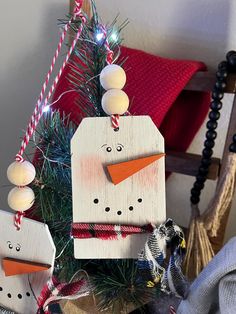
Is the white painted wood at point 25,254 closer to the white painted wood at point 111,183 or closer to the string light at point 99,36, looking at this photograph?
the white painted wood at point 111,183

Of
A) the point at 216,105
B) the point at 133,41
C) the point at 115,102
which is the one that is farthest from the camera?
the point at 133,41

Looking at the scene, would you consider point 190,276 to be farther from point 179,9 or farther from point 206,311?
point 179,9

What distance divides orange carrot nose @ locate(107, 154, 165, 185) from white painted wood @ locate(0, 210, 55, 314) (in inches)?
3.2

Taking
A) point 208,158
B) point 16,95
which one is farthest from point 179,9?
point 16,95

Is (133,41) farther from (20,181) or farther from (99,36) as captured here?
(20,181)

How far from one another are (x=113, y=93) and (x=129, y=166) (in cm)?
7

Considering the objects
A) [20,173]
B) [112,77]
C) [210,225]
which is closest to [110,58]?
[112,77]

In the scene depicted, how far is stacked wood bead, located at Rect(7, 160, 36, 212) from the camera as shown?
0.39m

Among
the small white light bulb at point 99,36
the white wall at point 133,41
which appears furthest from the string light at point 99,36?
the white wall at point 133,41

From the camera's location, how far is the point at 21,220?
0.40 metres

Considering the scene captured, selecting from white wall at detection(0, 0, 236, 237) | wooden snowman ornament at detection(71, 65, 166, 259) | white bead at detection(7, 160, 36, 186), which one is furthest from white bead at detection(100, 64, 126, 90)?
white wall at detection(0, 0, 236, 237)

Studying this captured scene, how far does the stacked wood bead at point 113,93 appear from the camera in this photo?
377mm

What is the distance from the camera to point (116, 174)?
385 millimetres

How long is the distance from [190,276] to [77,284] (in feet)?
0.66
